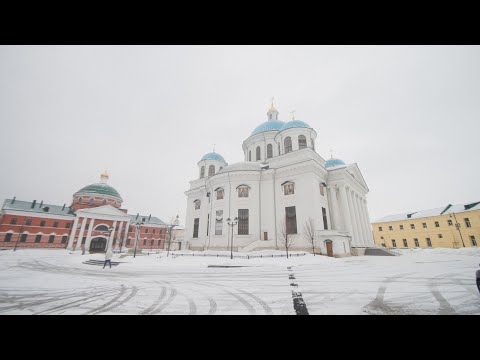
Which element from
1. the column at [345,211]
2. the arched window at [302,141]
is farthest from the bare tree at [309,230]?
the arched window at [302,141]

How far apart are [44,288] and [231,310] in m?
8.16

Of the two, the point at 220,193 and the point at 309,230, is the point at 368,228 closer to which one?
the point at 309,230

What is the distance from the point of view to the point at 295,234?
83.6ft

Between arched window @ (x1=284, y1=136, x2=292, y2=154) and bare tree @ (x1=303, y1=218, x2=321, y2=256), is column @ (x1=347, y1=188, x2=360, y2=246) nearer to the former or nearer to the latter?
bare tree @ (x1=303, y1=218, x2=321, y2=256)

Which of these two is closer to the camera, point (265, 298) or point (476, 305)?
point (476, 305)

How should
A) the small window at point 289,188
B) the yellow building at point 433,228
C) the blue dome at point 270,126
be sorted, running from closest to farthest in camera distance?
the small window at point 289,188
the blue dome at point 270,126
the yellow building at point 433,228

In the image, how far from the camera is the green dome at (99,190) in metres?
50.7

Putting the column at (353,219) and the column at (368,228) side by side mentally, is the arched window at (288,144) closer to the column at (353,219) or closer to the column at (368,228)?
the column at (353,219)

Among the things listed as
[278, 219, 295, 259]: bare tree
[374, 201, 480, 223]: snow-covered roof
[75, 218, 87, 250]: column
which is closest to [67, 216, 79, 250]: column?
[75, 218, 87, 250]: column

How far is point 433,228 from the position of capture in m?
44.8
